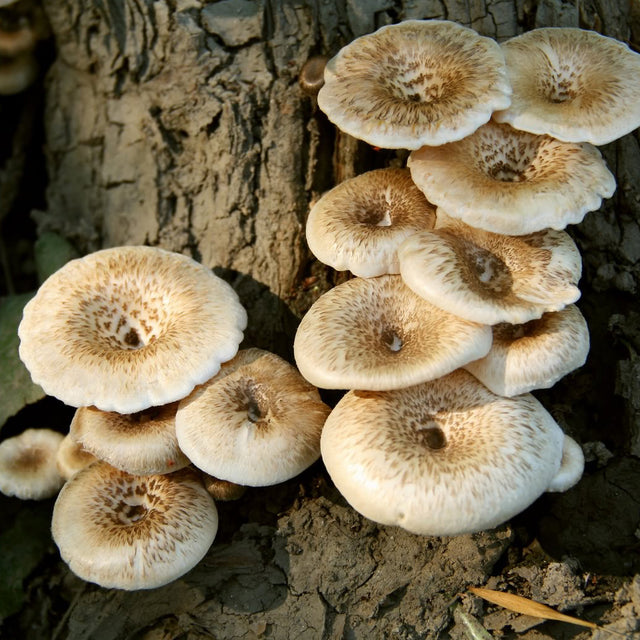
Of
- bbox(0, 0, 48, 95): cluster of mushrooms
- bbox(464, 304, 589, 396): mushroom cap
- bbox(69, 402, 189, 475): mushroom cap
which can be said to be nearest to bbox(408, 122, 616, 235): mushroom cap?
bbox(464, 304, 589, 396): mushroom cap

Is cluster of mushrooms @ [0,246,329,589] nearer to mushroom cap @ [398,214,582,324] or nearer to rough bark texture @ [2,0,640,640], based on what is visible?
rough bark texture @ [2,0,640,640]

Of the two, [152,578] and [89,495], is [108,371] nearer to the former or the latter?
[89,495]

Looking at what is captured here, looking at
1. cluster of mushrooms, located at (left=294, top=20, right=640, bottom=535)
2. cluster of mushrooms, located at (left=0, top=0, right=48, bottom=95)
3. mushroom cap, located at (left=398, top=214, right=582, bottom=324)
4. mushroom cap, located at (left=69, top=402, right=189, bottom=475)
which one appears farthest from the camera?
cluster of mushrooms, located at (left=0, top=0, right=48, bottom=95)

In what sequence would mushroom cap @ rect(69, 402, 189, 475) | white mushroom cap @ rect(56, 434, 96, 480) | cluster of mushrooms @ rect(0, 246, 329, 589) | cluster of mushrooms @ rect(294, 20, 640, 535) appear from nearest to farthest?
cluster of mushrooms @ rect(294, 20, 640, 535)
cluster of mushrooms @ rect(0, 246, 329, 589)
mushroom cap @ rect(69, 402, 189, 475)
white mushroom cap @ rect(56, 434, 96, 480)

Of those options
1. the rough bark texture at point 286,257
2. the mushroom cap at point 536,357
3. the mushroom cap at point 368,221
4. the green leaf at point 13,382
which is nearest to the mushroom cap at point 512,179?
the mushroom cap at point 368,221

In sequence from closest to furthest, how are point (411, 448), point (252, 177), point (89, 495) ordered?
point (411, 448) < point (89, 495) < point (252, 177)

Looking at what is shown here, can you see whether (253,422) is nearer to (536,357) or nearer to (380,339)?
(380,339)

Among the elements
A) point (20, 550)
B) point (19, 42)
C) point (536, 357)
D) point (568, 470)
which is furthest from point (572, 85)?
point (20, 550)

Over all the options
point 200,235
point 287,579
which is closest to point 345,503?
point 287,579
